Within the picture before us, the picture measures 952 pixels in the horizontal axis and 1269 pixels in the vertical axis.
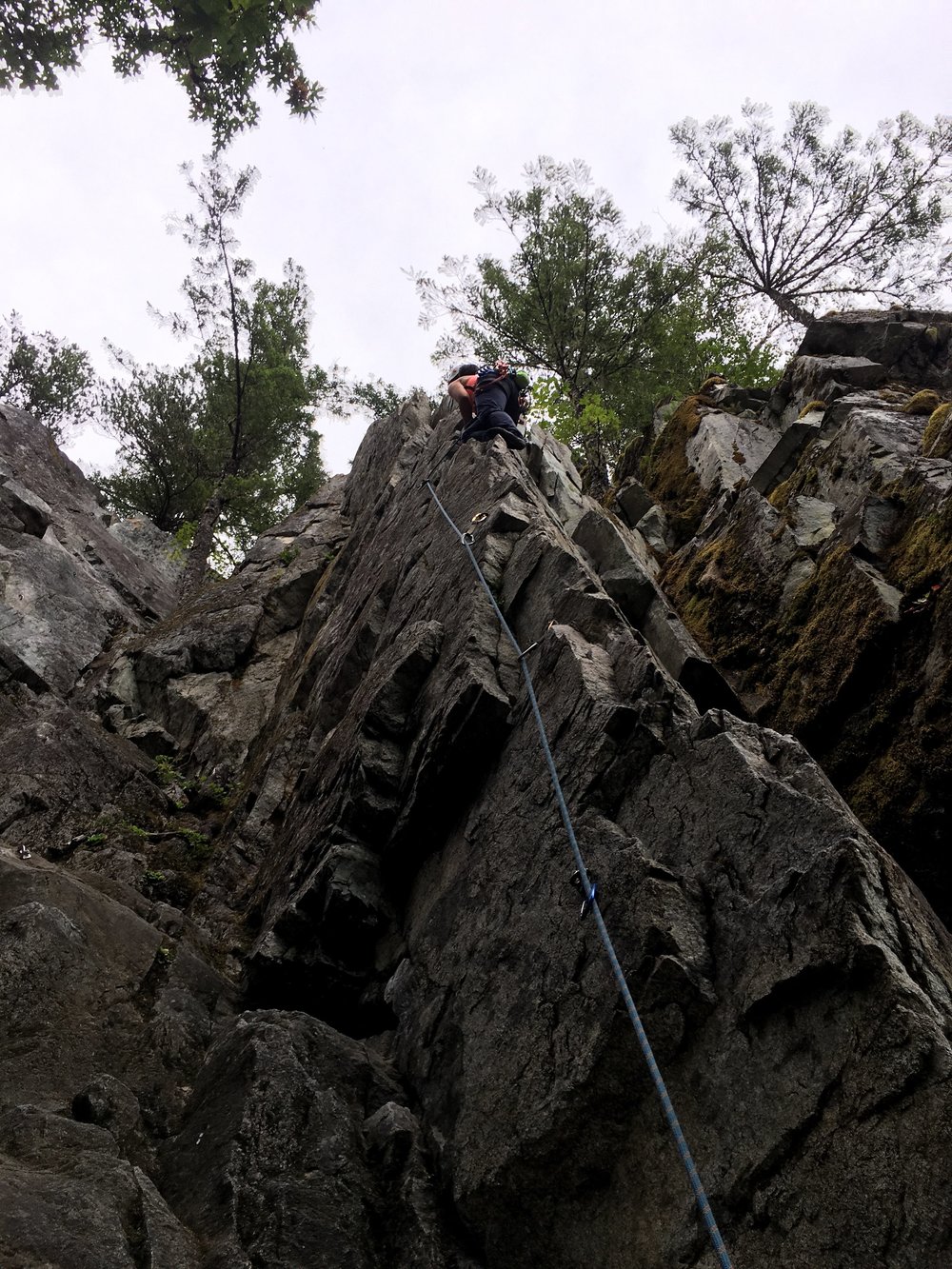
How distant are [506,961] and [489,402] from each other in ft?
28.3

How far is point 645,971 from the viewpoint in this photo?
420cm

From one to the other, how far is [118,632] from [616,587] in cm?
1111

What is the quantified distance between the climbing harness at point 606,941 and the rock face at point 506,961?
0.11 metres

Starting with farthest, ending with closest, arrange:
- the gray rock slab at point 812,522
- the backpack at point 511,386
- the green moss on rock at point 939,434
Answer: the backpack at point 511,386, the gray rock slab at point 812,522, the green moss on rock at point 939,434

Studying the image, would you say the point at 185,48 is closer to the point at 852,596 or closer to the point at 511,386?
the point at 511,386

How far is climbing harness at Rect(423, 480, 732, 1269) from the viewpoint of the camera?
123 inches

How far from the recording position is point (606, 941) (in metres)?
4.12

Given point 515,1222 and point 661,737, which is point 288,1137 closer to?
point 515,1222

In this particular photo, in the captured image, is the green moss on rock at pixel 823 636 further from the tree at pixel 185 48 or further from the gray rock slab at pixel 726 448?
the tree at pixel 185 48

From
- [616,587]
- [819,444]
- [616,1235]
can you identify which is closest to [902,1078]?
[616,1235]

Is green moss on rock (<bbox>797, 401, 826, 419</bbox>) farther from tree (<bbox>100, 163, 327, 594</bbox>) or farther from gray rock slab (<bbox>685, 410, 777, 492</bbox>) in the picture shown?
tree (<bbox>100, 163, 327, 594</bbox>)

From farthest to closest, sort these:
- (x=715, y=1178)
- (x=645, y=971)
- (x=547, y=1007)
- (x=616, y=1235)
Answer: (x=547, y=1007) → (x=645, y=971) → (x=616, y=1235) → (x=715, y=1178)

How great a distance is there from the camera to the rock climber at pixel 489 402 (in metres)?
11.6

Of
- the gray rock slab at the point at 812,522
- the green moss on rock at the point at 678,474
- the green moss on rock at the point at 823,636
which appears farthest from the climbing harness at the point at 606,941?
the green moss on rock at the point at 678,474
